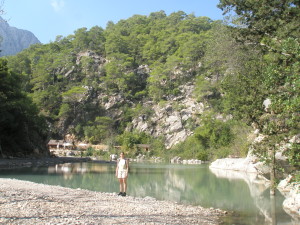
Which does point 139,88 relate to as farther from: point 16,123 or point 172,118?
point 16,123

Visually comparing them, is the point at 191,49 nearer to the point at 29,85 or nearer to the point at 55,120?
the point at 55,120

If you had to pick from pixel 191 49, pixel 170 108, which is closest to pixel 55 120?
pixel 170 108

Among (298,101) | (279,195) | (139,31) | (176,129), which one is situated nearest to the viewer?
(298,101)

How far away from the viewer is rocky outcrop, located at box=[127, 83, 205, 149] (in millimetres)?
48125

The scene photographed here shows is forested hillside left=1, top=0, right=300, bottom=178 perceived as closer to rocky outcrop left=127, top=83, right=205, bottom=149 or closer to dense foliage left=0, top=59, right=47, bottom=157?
rocky outcrop left=127, top=83, right=205, bottom=149

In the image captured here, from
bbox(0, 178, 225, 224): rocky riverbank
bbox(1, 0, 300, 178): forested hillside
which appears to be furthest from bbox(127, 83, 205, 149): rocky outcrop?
bbox(0, 178, 225, 224): rocky riverbank

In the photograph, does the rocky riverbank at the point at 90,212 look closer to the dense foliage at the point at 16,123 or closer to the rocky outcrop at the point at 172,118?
the dense foliage at the point at 16,123

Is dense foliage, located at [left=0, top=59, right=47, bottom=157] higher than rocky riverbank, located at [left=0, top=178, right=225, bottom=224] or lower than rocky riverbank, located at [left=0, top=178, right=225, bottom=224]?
higher

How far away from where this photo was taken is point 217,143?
39.0 m

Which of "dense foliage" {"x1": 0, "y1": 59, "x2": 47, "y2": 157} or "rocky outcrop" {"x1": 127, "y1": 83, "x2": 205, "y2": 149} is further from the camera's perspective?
"rocky outcrop" {"x1": 127, "y1": 83, "x2": 205, "y2": 149}

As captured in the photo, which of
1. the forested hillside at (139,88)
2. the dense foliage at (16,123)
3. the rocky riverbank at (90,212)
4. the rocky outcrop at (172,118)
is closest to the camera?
the rocky riverbank at (90,212)

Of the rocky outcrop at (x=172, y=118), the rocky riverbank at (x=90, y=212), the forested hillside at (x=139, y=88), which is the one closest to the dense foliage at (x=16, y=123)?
the forested hillside at (x=139, y=88)

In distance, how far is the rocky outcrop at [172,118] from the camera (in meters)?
48.1

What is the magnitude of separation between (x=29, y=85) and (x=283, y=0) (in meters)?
56.6
